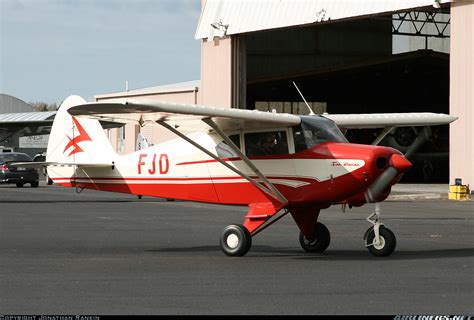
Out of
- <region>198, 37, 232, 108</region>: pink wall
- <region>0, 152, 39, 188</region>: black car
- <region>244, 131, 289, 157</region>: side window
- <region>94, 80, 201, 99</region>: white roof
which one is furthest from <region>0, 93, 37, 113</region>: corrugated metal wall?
<region>244, 131, 289, 157</region>: side window

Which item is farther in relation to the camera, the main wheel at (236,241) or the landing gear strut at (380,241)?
the main wheel at (236,241)

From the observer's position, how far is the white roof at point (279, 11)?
118 feet

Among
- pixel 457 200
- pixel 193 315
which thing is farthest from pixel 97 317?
pixel 457 200

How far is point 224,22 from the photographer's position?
44031mm

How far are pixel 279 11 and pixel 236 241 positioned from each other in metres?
28.3

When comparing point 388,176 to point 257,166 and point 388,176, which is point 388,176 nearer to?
point 388,176

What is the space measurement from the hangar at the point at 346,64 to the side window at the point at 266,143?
19884mm

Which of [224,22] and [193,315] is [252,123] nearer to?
[193,315]

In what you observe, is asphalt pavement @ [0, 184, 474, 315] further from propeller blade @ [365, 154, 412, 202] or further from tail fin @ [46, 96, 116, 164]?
tail fin @ [46, 96, 116, 164]

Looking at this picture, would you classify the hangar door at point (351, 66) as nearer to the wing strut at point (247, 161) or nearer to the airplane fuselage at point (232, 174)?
the airplane fuselage at point (232, 174)

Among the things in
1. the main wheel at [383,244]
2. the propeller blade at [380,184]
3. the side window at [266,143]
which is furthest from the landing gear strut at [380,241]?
the side window at [266,143]

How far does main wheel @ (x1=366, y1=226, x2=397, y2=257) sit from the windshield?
4.90 feet

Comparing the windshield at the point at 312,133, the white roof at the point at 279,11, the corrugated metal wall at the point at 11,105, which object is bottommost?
the windshield at the point at 312,133

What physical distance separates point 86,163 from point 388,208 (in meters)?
13.0
